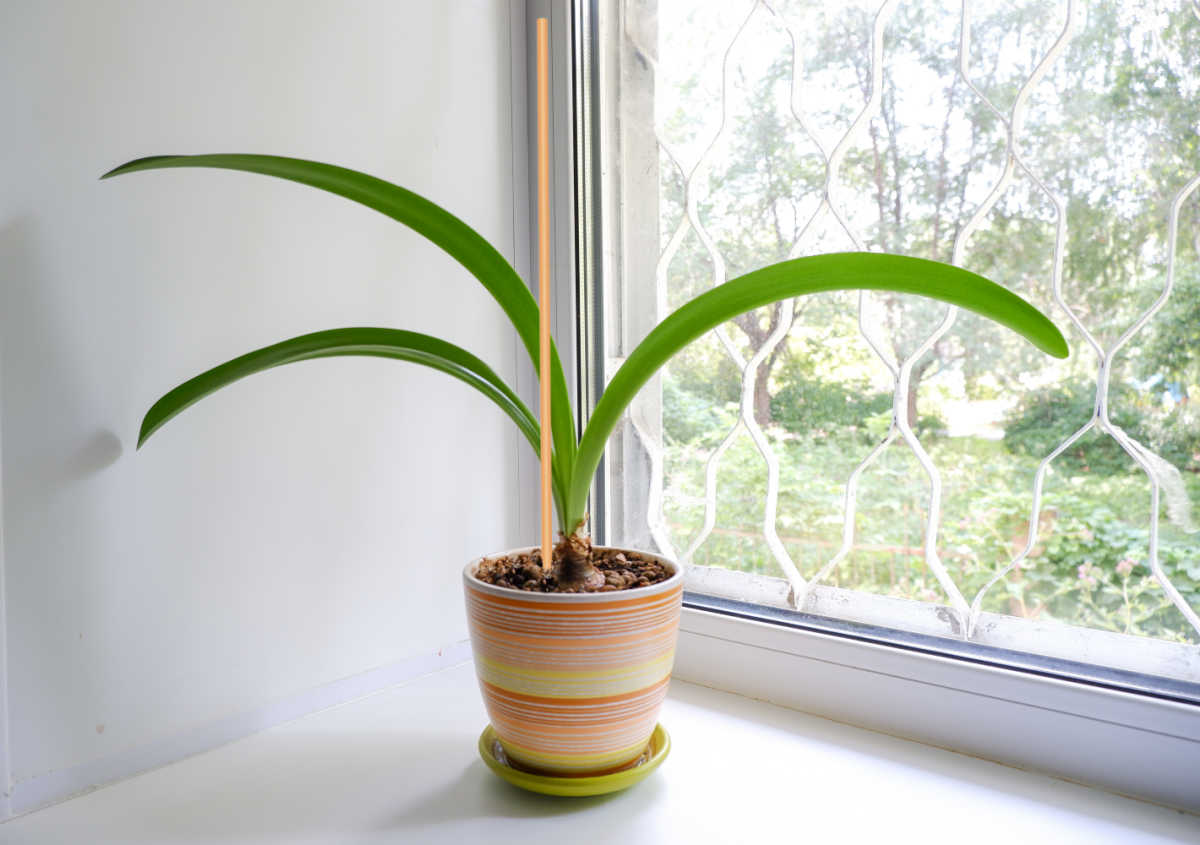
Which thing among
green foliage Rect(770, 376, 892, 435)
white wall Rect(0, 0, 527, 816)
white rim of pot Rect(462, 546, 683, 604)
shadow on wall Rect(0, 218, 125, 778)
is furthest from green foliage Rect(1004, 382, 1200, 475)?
shadow on wall Rect(0, 218, 125, 778)

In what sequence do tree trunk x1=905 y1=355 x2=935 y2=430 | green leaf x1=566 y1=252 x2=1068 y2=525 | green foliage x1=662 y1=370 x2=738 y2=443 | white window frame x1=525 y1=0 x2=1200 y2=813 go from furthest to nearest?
green foliage x1=662 y1=370 x2=738 y2=443 < tree trunk x1=905 y1=355 x2=935 y2=430 < white window frame x1=525 y1=0 x2=1200 y2=813 < green leaf x1=566 y1=252 x2=1068 y2=525

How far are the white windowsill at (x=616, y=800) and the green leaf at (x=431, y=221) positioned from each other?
281mm

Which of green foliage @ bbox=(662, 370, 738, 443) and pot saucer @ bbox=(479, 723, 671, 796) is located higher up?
green foliage @ bbox=(662, 370, 738, 443)

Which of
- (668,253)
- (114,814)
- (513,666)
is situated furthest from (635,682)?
(668,253)

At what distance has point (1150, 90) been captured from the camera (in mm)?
643

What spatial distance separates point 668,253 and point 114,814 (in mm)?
780

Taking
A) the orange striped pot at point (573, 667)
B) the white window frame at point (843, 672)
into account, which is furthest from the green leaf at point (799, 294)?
the white window frame at point (843, 672)

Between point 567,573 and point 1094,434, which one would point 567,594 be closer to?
point 567,573

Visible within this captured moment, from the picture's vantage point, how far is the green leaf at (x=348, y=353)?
1.90 feet

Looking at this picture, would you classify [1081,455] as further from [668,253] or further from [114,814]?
[114,814]

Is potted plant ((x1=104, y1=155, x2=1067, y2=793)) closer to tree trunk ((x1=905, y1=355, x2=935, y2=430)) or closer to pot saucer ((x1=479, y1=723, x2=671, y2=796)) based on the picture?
pot saucer ((x1=479, y1=723, x2=671, y2=796))

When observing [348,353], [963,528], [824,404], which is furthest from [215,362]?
[963,528]

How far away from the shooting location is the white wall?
606 mm

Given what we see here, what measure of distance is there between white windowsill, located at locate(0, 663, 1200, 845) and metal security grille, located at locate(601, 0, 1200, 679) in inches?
5.5
